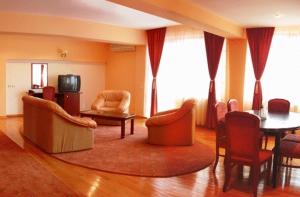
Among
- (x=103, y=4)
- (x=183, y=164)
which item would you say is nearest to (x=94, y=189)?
(x=183, y=164)

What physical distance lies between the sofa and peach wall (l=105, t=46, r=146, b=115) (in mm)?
4126

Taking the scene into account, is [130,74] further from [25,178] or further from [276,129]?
[276,129]

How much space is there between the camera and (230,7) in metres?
5.00

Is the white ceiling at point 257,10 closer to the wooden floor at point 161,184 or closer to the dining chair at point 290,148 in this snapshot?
the dining chair at point 290,148

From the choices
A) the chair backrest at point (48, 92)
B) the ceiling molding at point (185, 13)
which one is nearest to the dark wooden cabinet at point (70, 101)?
the chair backrest at point (48, 92)

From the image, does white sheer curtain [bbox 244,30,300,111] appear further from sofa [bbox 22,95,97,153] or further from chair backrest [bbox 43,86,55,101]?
chair backrest [bbox 43,86,55,101]

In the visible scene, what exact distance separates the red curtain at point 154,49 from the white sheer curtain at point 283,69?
3.03 m

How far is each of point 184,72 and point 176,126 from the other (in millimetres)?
2604

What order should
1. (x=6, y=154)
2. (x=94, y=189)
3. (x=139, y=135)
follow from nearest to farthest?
(x=94, y=189) < (x=6, y=154) < (x=139, y=135)

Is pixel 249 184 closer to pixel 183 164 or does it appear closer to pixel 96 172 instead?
pixel 183 164

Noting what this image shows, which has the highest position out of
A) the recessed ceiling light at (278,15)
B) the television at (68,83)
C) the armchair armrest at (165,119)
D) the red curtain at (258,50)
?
the recessed ceiling light at (278,15)

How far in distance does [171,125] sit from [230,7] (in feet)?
7.80

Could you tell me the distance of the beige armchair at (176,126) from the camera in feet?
18.7

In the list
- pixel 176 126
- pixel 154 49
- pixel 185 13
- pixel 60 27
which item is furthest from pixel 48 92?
pixel 185 13
